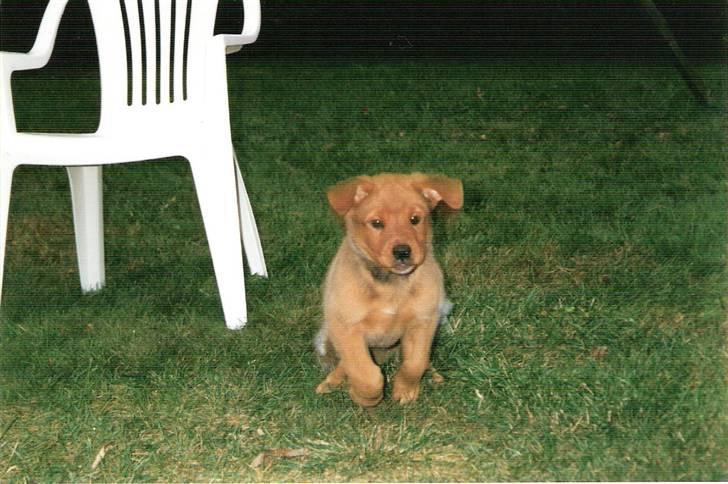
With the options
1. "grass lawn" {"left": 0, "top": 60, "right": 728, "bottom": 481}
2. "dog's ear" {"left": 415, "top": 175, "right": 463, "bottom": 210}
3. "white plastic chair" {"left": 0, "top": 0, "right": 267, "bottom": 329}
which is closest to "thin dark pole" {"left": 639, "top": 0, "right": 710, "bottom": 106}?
"grass lawn" {"left": 0, "top": 60, "right": 728, "bottom": 481}

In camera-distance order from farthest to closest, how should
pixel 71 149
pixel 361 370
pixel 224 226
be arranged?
1. pixel 224 226
2. pixel 71 149
3. pixel 361 370

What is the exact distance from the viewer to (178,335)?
11.9 ft

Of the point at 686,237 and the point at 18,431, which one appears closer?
the point at 18,431

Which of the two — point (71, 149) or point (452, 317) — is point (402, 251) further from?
point (71, 149)

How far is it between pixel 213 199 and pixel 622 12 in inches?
209

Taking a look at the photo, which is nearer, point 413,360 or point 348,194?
point 348,194

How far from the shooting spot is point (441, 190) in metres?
2.93

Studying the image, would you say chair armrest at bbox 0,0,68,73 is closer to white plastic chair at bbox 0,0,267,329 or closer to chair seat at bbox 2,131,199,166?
white plastic chair at bbox 0,0,267,329

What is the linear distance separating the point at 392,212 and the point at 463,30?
5.16 metres

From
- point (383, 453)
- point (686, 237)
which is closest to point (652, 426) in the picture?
point (383, 453)

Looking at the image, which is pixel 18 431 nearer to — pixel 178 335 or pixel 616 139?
pixel 178 335

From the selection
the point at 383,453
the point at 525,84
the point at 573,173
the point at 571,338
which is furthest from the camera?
the point at 525,84

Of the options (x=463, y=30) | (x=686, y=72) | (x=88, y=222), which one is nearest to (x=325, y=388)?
(x=88, y=222)

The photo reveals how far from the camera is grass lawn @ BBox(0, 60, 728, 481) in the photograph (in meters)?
2.77
